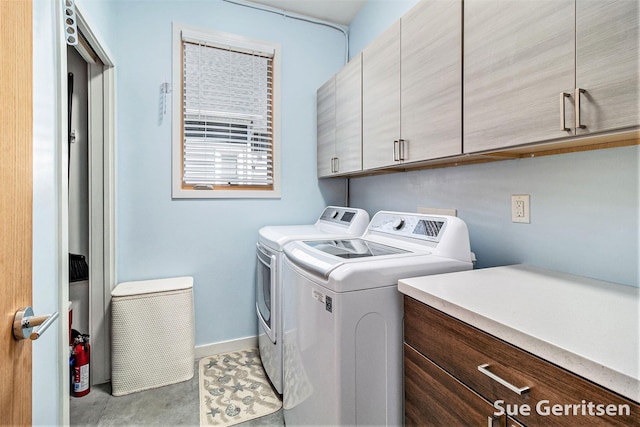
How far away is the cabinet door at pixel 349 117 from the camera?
6.47 feet

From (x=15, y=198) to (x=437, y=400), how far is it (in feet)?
4.25

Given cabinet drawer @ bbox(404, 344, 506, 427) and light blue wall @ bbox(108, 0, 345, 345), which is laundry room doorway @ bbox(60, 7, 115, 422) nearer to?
light blue wall @ bbox(108, 0, 345, 345)

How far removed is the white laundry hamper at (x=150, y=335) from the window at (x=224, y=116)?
28.7 inches

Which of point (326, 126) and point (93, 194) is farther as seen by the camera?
point (326, 126)

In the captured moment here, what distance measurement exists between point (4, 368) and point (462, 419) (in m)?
1.13

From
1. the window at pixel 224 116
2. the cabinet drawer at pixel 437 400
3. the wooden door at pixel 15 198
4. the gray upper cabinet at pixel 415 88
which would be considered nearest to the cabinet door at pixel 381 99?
the gray upper cabinet at pixel 415 88

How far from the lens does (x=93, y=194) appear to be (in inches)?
75.7

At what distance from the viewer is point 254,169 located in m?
2.48

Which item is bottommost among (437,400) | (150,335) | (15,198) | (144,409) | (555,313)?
(144,409)

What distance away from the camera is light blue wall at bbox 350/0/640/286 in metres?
1.00

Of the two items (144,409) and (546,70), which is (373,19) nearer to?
(546,70)

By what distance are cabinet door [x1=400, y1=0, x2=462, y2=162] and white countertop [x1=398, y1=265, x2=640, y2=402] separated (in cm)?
57

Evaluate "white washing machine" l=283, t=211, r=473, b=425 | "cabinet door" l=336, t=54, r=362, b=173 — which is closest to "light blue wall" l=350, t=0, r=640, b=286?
"white washing machine" l=283, t=211, r=473, b=425

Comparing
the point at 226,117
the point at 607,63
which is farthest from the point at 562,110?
the point at 226,117
